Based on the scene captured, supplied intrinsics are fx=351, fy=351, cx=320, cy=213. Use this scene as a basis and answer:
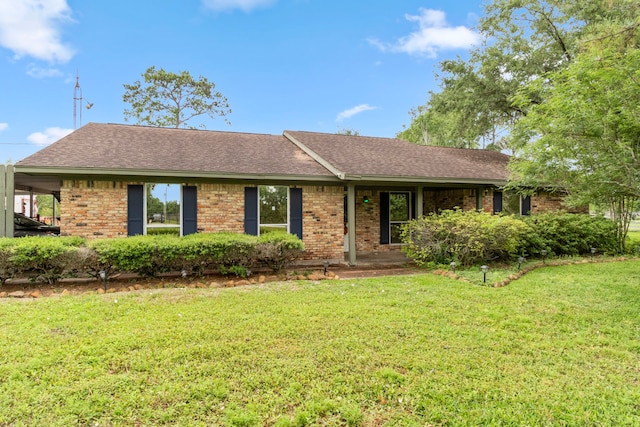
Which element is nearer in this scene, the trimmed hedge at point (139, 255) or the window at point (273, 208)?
the trimmed hedge at point (139, 255)

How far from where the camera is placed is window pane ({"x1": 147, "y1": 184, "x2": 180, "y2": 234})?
8.64 m

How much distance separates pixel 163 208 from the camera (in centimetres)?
886

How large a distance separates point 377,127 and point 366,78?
13158mm

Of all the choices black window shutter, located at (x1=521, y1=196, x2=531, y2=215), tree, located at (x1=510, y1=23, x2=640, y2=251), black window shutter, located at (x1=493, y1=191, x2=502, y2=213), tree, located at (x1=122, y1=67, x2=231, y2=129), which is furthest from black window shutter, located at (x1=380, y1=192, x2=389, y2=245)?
tree, located at (x1=122, y1=67, x2=231, y2=129)

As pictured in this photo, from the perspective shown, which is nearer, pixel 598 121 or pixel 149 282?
pixel 598 121

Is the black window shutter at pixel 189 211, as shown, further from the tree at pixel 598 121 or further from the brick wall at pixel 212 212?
the tree at pixel 598 121

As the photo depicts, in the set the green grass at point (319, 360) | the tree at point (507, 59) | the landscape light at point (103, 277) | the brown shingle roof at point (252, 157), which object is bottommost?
the green grass at point (319, 360)

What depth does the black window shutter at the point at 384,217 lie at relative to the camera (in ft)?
41.0

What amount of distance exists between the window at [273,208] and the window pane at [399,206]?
4581 millimetres

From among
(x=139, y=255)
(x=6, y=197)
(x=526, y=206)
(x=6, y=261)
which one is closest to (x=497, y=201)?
(x=526, y=206)

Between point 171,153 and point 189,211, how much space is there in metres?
1.85

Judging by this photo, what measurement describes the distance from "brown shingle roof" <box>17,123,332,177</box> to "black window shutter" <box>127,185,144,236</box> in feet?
2.17

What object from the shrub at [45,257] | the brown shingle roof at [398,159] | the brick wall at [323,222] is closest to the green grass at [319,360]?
the shrub at [45,257]

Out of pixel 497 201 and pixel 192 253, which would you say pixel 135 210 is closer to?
pixel 192 253
